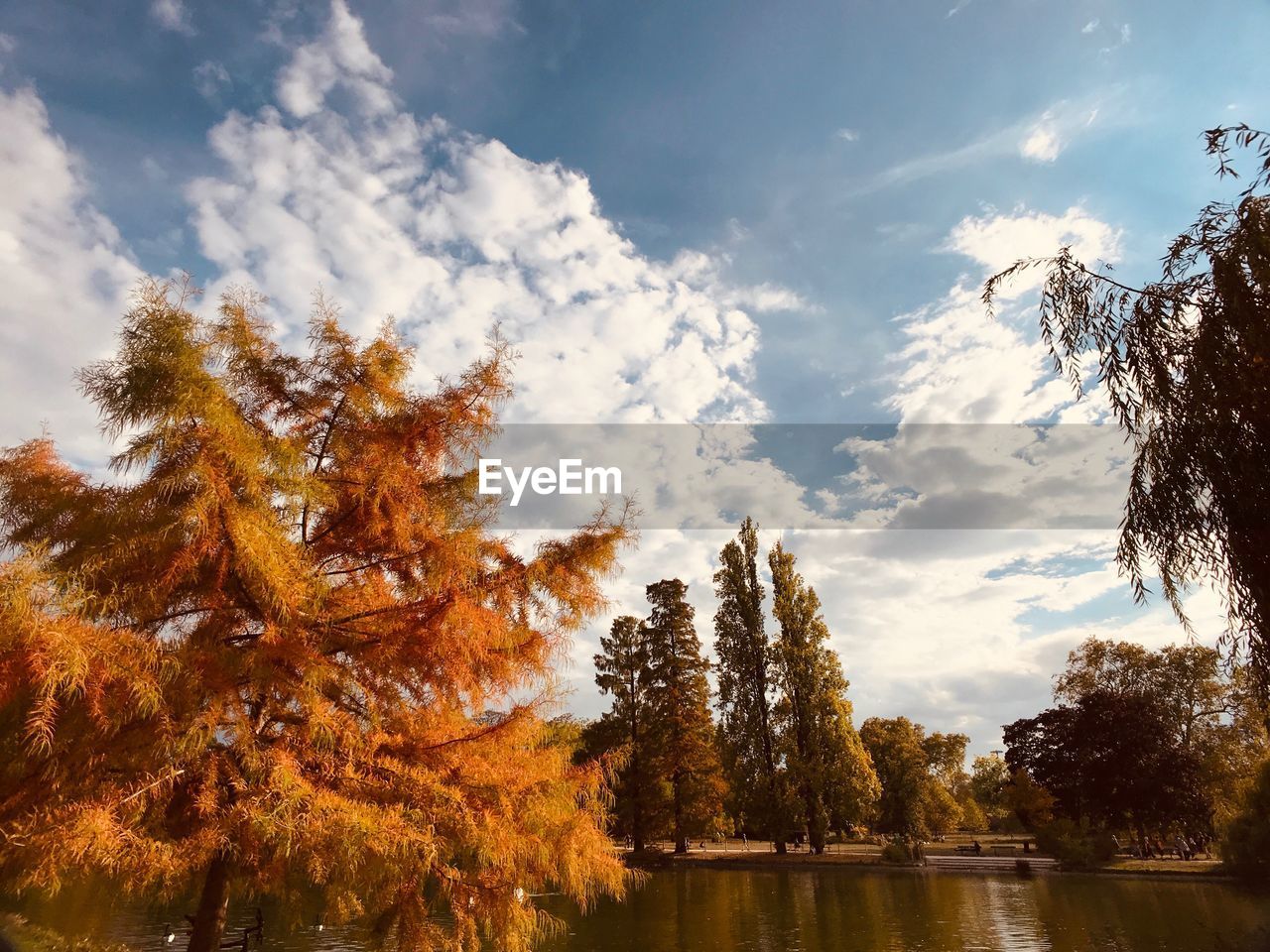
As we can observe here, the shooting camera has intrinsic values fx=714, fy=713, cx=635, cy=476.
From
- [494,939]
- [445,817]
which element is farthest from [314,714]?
[494,939]

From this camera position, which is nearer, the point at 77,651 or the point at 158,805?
the point at 77,651

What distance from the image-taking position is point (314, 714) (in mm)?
6055

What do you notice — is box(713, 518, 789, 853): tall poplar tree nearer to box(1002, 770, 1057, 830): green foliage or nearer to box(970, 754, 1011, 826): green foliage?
box(1002, 770, 1057, 830): green foliage

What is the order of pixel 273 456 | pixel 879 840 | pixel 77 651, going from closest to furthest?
pixel 77 651 → pixel 273 456 → pixel 879 840

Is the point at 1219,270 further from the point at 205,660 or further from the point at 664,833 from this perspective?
the point at 664,833

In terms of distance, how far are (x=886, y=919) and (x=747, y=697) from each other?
1754 centimetres

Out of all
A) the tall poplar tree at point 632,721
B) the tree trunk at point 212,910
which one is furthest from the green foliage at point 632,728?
the tree trunk at point 212,910

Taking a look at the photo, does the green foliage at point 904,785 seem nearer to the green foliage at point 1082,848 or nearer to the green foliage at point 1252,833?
the green foliage at point 1082,848

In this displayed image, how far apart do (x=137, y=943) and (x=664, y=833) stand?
2285 centimetres

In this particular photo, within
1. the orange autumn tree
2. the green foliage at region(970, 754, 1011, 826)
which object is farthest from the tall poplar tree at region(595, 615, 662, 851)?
the green foliage at region(970, 754, 1011, 826)

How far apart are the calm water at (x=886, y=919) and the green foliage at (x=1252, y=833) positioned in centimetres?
89

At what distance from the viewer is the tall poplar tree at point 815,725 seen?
102 feet

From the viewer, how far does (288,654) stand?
614cm

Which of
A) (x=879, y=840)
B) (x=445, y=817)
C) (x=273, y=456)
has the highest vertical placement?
(x=273, y=456)
